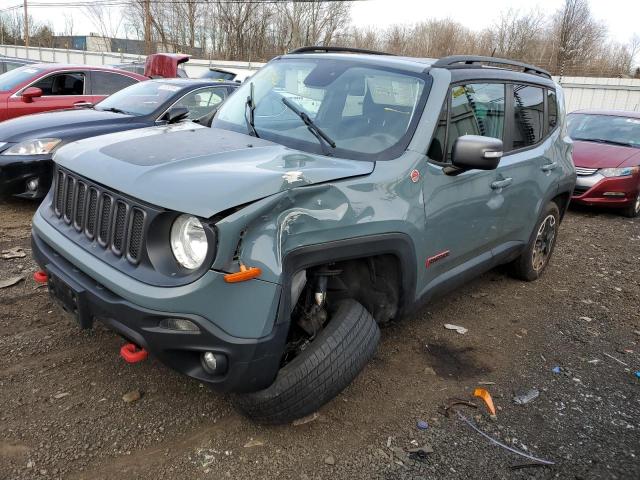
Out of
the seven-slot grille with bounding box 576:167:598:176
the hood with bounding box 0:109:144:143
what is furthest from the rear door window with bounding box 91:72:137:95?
the seven-slot grille with bounding box 576:167:598:176

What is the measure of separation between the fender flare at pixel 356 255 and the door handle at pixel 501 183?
1.05 m

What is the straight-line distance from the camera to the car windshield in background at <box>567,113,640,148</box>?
28.6 ft

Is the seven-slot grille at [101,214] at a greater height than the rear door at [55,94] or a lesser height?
lesser

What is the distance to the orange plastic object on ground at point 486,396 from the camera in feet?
9.83

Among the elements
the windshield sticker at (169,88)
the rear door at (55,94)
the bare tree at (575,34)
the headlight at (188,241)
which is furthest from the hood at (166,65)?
the bare tree at (575,34)

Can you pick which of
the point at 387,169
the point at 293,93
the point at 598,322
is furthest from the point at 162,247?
the point at 598,322

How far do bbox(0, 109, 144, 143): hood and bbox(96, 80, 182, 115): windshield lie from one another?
1.02 ft

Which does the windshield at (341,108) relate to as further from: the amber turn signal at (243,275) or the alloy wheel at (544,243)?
the alloy wheel at (544,243)

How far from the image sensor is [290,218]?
2242mm

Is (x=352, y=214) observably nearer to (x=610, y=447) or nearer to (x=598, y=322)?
(x=610, y=447)

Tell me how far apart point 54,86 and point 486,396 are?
7542mm

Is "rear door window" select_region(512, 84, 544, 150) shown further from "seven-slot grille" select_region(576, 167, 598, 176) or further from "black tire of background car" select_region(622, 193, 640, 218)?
"black tire of background car" select_region(622, 193, 640, 218)

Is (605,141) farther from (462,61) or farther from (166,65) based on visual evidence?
(166,65)

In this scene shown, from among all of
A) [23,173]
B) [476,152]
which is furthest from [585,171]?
[23,173]
